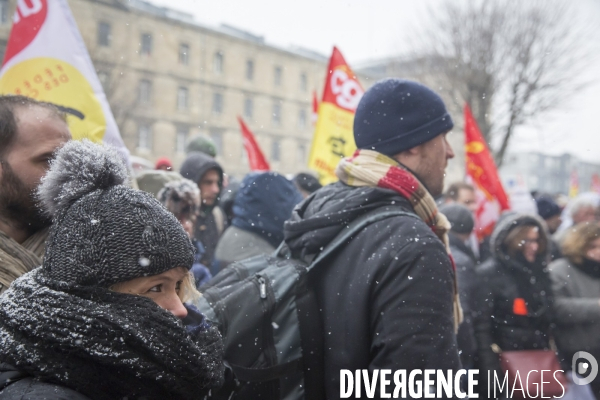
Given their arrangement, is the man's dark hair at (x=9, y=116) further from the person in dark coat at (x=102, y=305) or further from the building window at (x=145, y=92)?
the building window at (x=145, y=92)

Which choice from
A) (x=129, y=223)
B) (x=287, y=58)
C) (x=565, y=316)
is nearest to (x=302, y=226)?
(x=129, y=223)

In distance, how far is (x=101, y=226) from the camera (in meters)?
1.26

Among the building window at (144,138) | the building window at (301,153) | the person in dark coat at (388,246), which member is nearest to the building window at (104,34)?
the building window at (144,138)

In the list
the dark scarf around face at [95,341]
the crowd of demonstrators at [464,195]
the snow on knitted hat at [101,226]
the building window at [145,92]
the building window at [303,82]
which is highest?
the building window at [303,82]

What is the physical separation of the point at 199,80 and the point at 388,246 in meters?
39.3

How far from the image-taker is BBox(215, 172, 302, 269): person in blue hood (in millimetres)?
3287

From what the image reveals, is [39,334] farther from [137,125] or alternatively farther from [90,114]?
[137,125]

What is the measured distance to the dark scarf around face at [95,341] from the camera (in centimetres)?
117

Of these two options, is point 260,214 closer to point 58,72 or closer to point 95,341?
point 58,72

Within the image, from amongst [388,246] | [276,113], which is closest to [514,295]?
[388,246]

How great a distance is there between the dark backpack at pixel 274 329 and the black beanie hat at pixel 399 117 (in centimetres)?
37

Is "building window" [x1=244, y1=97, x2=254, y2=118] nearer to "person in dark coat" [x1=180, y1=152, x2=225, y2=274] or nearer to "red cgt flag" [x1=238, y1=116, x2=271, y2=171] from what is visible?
"red cgt flag" [x1=238, y1=116, x2=271, y2=171]

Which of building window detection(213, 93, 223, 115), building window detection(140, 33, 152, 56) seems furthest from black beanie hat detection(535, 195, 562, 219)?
building window detection(213, 93, 223, 115)

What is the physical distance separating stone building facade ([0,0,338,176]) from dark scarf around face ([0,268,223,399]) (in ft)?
81.1
